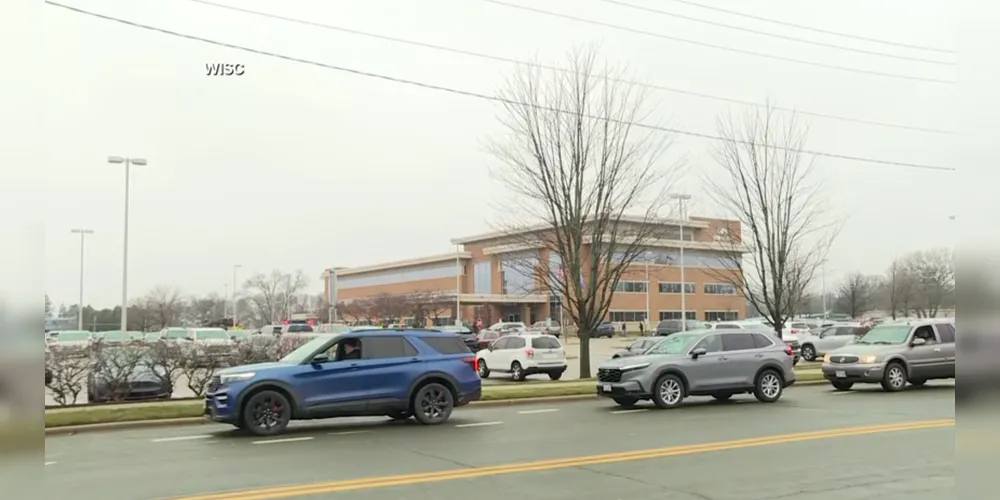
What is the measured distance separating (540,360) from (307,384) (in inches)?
565

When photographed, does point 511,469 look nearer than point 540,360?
Yes

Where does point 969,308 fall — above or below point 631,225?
below

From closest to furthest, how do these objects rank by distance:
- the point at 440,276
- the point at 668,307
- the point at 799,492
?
the point at 799,492 → the point at 668,307 → the point at 440,276

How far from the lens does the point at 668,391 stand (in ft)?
55.3

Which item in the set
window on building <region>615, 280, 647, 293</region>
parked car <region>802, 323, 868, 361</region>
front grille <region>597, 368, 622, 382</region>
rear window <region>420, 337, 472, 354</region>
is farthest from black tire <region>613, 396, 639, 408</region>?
window on building <region>615, 280, 647, 293</region>

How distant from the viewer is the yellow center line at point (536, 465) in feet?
26.7

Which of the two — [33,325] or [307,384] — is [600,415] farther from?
[33,325]

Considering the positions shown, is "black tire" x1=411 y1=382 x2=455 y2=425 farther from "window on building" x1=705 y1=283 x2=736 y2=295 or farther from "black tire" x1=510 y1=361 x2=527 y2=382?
"window on building" x1=705 y1=283 x2=736 y2=295

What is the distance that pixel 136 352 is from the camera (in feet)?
61.7

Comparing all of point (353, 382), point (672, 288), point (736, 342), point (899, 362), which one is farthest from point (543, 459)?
point (672, 288)

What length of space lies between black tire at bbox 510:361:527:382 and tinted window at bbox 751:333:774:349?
33.8ft

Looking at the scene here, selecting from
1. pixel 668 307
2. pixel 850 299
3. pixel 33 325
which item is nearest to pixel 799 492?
pixel 33 325

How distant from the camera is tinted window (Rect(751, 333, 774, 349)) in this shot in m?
18.1

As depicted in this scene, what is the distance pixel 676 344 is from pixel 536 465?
8865mm
